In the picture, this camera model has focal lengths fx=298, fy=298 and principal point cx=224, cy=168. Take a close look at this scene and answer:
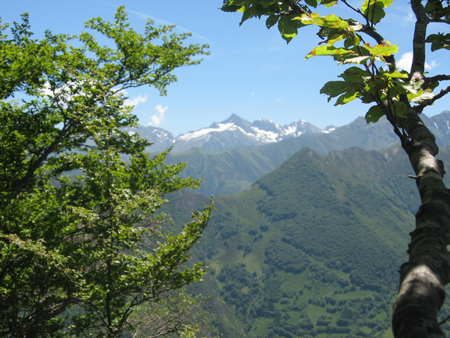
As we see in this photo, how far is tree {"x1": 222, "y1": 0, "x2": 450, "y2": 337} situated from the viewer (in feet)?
4.57

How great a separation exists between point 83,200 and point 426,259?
14.8 m

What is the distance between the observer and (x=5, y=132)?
1307 centimetres

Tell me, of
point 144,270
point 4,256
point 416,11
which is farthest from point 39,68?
point 416,11

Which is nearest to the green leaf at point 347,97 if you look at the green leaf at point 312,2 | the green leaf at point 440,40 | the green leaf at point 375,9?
the green leaf at point 375,9

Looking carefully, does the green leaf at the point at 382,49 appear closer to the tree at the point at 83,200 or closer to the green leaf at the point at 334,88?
the green leaf at the point at 334,88

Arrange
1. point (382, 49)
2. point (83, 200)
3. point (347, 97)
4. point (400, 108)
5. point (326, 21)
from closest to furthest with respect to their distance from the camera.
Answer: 1. point (382, 49)
2. point (326, 21)
3. point (400, 108)
4. point (347, 97)
5. point (83, 200)

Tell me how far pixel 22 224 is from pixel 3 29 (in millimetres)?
10064

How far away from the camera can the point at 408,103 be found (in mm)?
2693

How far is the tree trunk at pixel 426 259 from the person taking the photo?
1312 millimetres

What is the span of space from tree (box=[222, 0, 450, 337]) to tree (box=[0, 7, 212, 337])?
8.03 metres

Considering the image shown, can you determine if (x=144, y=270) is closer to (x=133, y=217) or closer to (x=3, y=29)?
(x=133, y=217)

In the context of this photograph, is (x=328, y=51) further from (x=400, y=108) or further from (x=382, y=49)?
(x=400, y=108)

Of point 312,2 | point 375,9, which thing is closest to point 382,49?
point 375,9

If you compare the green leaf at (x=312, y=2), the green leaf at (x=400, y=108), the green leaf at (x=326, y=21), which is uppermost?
the green leaf at (x=312, y=2)
